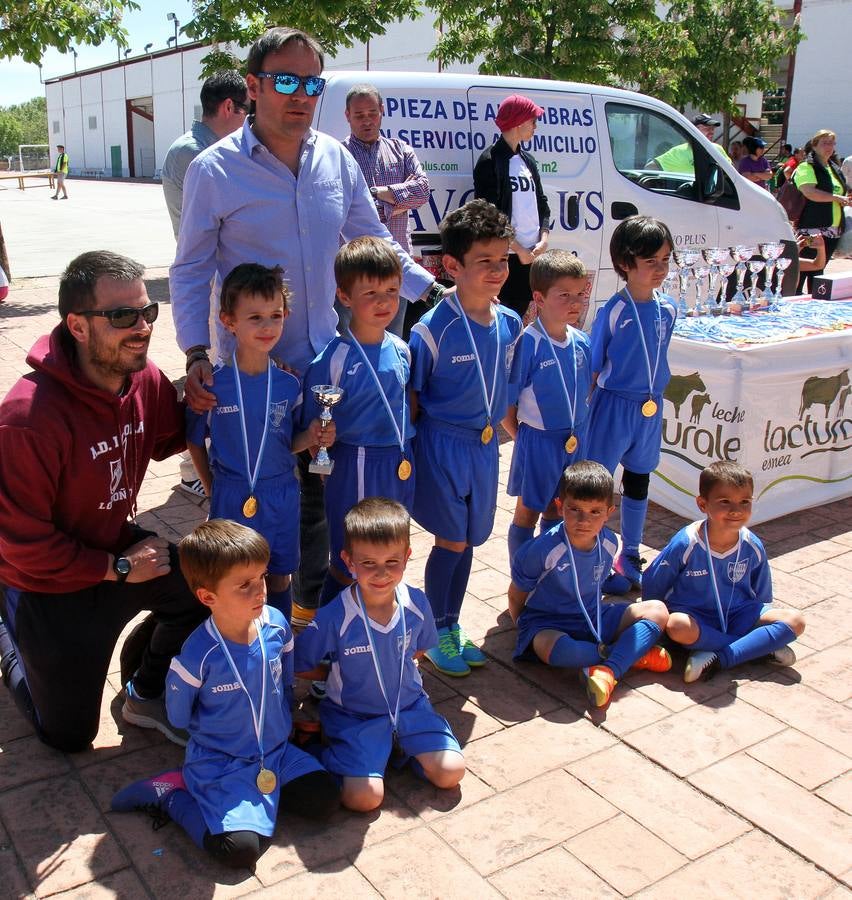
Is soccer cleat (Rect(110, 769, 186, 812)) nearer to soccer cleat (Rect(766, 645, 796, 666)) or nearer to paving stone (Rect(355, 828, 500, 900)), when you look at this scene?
paving stone (Rect(355, 828, 500, 900))

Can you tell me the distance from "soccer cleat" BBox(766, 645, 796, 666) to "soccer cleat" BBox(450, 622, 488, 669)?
1168mm

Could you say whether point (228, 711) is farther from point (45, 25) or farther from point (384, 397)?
point (45, 25)

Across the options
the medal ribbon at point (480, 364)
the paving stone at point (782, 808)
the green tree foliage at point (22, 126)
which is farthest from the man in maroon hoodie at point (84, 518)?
the green tree foliage at point (22, 126)

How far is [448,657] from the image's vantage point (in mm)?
3674

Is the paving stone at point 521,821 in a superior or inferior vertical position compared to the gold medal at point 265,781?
inferior

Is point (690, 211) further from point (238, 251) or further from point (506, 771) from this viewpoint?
point (506, 771)

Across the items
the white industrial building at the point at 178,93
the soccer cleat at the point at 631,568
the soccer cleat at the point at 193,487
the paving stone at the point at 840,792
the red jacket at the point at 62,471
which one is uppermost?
the white industrial building at the point at 178,93

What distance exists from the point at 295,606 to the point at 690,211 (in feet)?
17.3

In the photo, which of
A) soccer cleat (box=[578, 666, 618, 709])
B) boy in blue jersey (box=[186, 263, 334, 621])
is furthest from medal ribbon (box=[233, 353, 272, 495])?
soccer cleat (box=[578, 666, 618, 709])

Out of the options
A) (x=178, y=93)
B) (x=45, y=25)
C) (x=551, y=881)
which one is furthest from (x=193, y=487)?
(x=178, y=93)

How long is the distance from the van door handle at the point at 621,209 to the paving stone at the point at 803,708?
177 inches

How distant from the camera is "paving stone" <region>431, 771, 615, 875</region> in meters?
Answer: 2.71

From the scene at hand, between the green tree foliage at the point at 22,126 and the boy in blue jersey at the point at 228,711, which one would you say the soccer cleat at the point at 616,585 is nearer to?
the boy in blue jersey at the point at 228,711

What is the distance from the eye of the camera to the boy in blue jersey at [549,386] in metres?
3.87
